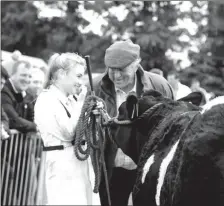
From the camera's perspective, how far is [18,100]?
23.1 feet

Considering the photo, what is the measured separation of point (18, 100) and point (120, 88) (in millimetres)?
2201

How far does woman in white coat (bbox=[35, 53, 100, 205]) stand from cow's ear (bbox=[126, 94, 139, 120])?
2.35 feet

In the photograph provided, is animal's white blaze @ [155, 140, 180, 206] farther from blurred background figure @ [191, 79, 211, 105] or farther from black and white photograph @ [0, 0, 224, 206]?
blurred background figure @ [191, 79, 211, 105]

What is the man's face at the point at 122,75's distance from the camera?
511 centimetres

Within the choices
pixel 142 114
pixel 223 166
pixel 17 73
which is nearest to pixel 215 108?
pixel 223 166

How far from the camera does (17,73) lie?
707 centimetres

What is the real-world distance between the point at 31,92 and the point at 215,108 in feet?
15.6

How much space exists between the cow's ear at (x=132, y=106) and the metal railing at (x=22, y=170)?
2746 millimetres

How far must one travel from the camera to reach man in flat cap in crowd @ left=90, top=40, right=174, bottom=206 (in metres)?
4.96

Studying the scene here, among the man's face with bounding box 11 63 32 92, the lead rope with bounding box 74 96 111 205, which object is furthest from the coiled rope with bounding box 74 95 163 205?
the man's face with bounding box 11 63 32 92

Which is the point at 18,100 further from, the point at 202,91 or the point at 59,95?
the point at 202,91

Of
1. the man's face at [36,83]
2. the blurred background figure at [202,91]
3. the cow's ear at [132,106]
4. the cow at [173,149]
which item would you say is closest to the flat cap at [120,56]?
the blurred background figure at [202,91]

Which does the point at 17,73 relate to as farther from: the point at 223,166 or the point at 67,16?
the point at 67,16

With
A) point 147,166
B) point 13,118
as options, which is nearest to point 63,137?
point 147,166
